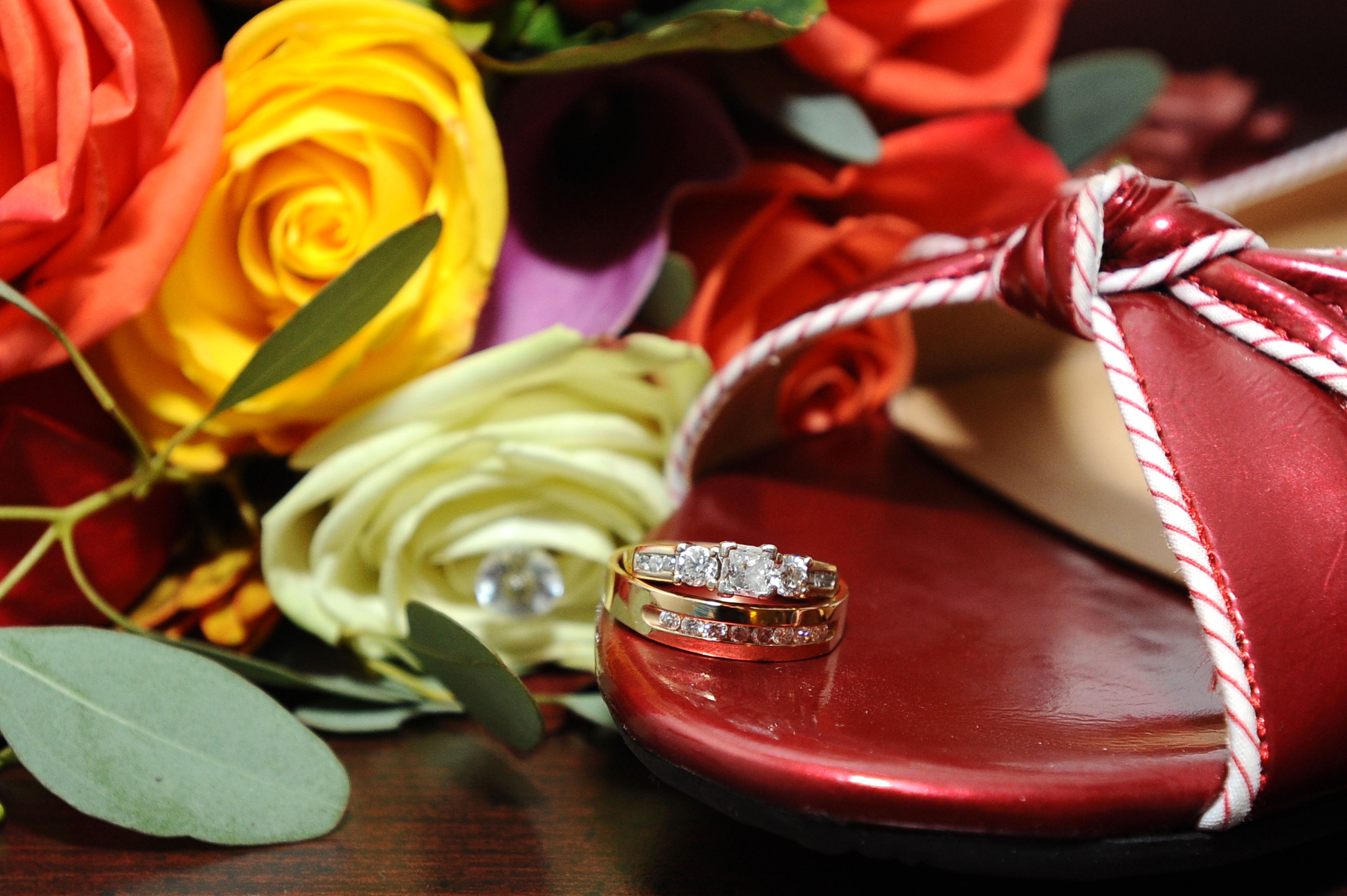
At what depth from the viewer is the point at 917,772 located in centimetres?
25

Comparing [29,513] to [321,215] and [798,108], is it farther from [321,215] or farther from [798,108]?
[798,108]

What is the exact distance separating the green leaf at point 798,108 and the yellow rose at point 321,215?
0.53 ft

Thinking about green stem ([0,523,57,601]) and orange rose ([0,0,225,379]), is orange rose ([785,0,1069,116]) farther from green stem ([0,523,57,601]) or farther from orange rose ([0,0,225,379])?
green stem ([0,523,57,601])

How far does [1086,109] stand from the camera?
65 centimetres

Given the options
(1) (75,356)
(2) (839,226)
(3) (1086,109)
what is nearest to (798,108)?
(2) (839,226)

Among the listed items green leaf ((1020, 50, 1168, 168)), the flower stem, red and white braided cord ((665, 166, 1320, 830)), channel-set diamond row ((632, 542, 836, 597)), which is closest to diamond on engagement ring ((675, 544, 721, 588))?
channel-set diamond row ((632, 542, 836, 597))

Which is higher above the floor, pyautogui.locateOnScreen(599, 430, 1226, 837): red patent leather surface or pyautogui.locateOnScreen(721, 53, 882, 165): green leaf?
pyautogui.locateOnScreen(721, 53, 882, 165): green leaf

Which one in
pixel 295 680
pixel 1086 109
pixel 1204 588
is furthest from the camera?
pixel 1086 109

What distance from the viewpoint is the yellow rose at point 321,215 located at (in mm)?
390

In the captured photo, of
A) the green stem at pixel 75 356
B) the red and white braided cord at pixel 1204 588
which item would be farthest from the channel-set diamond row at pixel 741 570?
the green stem at pixel 75 356

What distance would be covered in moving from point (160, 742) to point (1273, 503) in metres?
0.35

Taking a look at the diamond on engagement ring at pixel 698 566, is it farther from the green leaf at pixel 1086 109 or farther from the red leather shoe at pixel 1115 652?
the green leaf at pixel 1086 109

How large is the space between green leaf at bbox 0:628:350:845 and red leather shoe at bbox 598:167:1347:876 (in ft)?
0.37

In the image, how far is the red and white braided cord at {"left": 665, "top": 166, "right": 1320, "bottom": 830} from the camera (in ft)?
0.88
